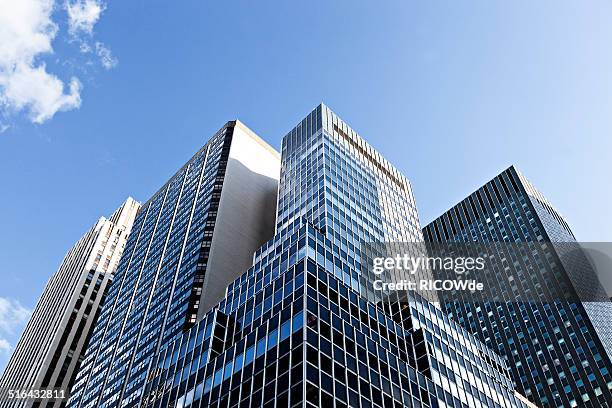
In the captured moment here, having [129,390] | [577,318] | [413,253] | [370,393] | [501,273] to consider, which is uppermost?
[501,273]

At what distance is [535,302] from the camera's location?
148 meters

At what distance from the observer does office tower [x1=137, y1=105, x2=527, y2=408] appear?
51.1 meters

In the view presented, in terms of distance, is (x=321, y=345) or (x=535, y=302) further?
(x=535, y=302)

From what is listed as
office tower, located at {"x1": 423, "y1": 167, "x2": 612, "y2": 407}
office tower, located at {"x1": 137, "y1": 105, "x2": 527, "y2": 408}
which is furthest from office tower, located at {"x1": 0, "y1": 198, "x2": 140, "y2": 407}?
office tower, located at {"x1": 423, "y1": 167, "x2": 612, "y2": 407}

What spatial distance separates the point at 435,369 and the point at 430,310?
11975 mm

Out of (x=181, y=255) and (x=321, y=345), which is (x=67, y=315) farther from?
(x=321, y=345)

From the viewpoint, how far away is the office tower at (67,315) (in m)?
124

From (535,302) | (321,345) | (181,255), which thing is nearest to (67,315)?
(181,255)

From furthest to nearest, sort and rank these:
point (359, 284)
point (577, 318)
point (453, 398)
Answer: point (577, 318) < point (359, 284) < point (453, 398)

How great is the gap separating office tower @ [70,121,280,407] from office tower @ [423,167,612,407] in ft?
232

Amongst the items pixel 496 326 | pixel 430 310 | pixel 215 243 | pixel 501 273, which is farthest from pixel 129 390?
pixel 501 273

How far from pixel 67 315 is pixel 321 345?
4124 inches

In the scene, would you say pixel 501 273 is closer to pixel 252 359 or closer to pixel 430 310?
pixel 430 310

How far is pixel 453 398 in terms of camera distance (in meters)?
61.0
